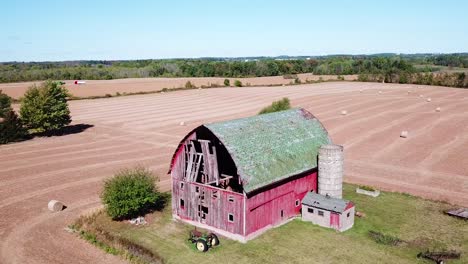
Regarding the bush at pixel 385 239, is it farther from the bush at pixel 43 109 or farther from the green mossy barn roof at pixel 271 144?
the bush at pixel 43 109

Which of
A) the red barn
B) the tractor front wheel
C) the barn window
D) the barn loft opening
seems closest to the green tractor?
the tractor front wheel

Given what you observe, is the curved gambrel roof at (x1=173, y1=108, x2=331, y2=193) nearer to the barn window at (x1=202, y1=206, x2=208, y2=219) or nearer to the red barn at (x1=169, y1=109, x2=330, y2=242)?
the red barn at (x1=169, y1=109, x2=330, y2=242)

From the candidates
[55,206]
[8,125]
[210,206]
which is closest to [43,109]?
[8,125]

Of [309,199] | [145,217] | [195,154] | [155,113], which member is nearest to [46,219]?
[145,217]

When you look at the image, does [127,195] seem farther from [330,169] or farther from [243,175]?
[330,169]

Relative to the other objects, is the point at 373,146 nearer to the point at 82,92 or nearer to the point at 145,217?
the point at 145,217

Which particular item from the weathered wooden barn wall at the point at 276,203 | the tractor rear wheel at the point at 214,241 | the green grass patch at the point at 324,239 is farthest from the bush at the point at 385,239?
the tractor rear wheel at the point at 214,241

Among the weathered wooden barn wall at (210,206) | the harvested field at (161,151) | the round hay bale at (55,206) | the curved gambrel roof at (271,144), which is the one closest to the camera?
the weathered wooden barn wall at (210,206)
